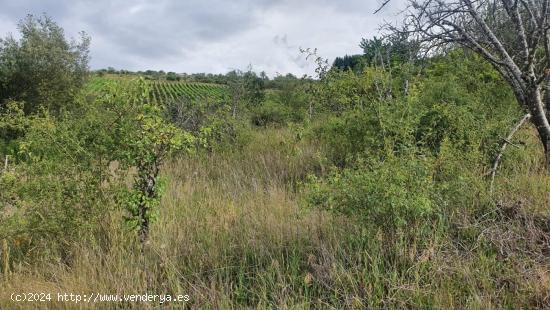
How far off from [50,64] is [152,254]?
81.6ft

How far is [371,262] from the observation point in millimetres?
3078

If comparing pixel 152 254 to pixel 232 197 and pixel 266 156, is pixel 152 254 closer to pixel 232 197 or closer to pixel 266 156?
pixel 232 197

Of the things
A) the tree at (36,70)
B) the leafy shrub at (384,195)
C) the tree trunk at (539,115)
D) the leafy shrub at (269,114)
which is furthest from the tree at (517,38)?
the tree at (36,70)

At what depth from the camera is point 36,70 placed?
2419 centimetres

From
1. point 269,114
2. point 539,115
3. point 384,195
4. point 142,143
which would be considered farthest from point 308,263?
point 269,114

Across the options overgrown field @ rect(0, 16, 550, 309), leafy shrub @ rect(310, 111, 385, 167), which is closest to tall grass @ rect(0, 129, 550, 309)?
overgrown field @ rect(0, 16, 550, 309)

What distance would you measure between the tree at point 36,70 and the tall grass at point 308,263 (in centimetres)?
2253

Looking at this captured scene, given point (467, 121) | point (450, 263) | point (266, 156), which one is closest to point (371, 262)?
point (450, 263)

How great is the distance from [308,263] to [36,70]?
2581 cm

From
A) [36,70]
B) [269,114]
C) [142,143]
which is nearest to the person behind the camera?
[142,143]

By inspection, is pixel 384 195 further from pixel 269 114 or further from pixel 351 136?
pixel 269 114

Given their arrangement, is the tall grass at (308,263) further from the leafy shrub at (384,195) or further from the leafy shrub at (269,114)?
the leafy shrub at (269,114)

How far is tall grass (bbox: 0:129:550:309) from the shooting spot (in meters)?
2.71

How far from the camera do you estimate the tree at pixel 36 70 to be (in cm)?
2380
